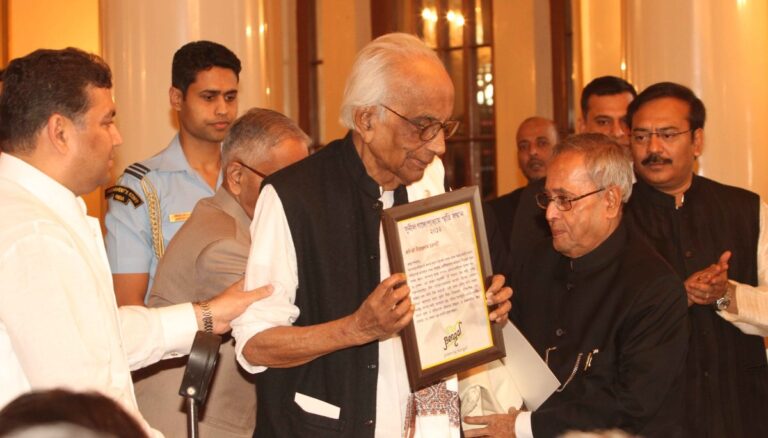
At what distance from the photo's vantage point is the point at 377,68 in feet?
9.39

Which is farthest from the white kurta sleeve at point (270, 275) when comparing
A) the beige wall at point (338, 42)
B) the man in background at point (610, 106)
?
the beige wall at point (338, 42)

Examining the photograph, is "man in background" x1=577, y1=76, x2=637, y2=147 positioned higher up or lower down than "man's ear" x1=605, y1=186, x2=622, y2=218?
higher up

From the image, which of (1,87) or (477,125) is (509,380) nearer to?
(1,87)

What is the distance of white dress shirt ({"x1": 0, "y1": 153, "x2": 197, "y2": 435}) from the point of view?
2289 millimetres

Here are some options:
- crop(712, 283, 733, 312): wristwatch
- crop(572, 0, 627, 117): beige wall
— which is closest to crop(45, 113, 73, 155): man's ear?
crop(712, 283, 733, 312): wristwatch

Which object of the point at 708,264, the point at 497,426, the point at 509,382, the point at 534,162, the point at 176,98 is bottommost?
the point at 497,426

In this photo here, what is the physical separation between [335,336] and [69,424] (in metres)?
1.35

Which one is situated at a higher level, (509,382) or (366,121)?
(366,121)

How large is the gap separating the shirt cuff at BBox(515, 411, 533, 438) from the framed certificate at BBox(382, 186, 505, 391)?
1.28 feet

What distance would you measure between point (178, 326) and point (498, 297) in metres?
0.87

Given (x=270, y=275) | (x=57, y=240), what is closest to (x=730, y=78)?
(x=270, y=275)

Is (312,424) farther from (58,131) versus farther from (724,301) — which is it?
(724,301)

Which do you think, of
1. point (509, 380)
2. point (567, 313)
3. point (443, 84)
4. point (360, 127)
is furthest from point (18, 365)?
point (567, 313)

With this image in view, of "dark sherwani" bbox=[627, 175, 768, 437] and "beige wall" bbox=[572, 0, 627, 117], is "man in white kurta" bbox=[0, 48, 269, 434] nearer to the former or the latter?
"dark sherwani" bbox=[627, 175, 768, 437]
